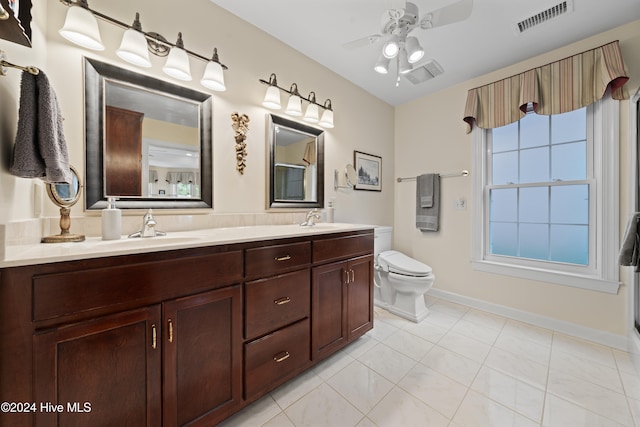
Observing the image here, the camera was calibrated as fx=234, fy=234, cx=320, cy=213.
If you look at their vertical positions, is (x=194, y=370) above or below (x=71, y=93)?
below

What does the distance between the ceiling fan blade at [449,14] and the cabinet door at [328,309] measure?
5.22 ft

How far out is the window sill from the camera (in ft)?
6.10

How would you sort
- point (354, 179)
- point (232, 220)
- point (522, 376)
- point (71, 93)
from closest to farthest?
point (71, 93)
point (522, 376)
point (232, 220)
point (354, 179)

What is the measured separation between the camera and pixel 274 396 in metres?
1.34

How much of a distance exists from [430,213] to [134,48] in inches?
114

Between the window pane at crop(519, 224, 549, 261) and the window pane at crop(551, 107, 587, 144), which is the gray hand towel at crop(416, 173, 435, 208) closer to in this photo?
the window pane at crop(519, 224, 549, 261)

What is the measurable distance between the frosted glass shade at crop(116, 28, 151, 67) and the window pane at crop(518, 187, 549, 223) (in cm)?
318

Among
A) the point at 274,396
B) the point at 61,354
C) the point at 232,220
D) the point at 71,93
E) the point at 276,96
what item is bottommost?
the point at 274,396

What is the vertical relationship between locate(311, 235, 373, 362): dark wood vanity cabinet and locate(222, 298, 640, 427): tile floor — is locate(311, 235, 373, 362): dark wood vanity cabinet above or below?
above

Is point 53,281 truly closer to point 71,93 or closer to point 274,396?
point 71,93

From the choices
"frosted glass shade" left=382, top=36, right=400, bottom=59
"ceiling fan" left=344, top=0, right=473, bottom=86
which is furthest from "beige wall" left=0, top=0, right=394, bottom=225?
"frosted glass shade" left=382, top=36, right=400, bottom=59

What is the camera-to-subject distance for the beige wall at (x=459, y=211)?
1797 millimetres

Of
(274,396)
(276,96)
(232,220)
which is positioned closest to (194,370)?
(274,396)

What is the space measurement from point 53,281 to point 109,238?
1.29ft
